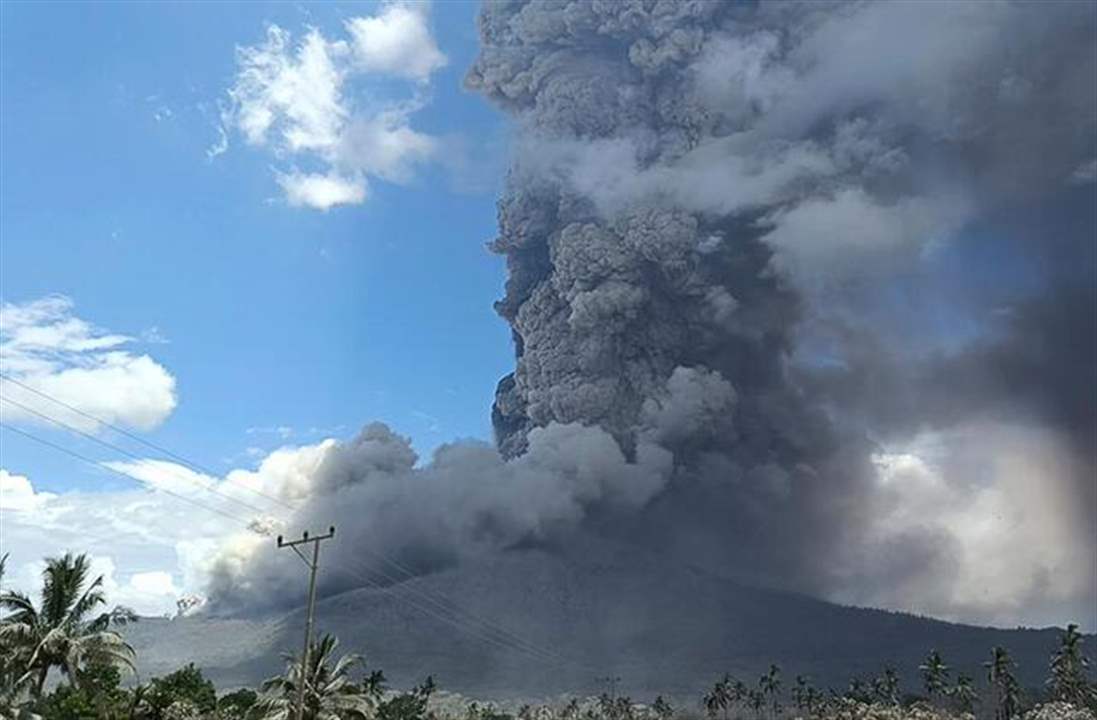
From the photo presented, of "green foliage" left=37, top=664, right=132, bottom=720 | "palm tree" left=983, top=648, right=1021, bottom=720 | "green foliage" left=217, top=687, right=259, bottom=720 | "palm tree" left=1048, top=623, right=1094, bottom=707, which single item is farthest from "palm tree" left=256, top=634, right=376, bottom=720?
"palm tree" left=983, top=648, right=1021, bottom=720

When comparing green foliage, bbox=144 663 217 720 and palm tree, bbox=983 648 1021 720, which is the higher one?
palm tree, bbox=983 648 1021 720

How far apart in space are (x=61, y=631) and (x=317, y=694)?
1167 centimetres

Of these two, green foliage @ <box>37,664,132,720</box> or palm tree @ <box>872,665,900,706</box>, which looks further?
palm tree @ <box>872,665,900,706</box>

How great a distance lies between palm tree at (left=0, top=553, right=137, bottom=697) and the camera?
3922cm

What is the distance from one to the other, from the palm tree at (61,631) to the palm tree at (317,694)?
23.3 ft

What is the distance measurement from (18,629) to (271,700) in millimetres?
11570

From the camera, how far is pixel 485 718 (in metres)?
172

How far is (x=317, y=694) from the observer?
4681cm

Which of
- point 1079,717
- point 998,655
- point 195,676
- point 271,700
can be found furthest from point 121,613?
point 998,655

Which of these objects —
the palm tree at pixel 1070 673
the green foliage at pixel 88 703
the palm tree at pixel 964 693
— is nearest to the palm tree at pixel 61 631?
the green foliage at pixel 88 703

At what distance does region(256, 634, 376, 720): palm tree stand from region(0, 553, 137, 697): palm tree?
7.10 meters

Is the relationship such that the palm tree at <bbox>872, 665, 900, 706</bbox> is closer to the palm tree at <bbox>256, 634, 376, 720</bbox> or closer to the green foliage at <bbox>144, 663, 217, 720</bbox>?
the green foliage at <bbox>144, 663, 217, 720</bbox>

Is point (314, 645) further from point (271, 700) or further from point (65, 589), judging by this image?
point (65, 589)

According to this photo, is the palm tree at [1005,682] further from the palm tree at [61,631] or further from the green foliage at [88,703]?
the palm tree at [61,631]
